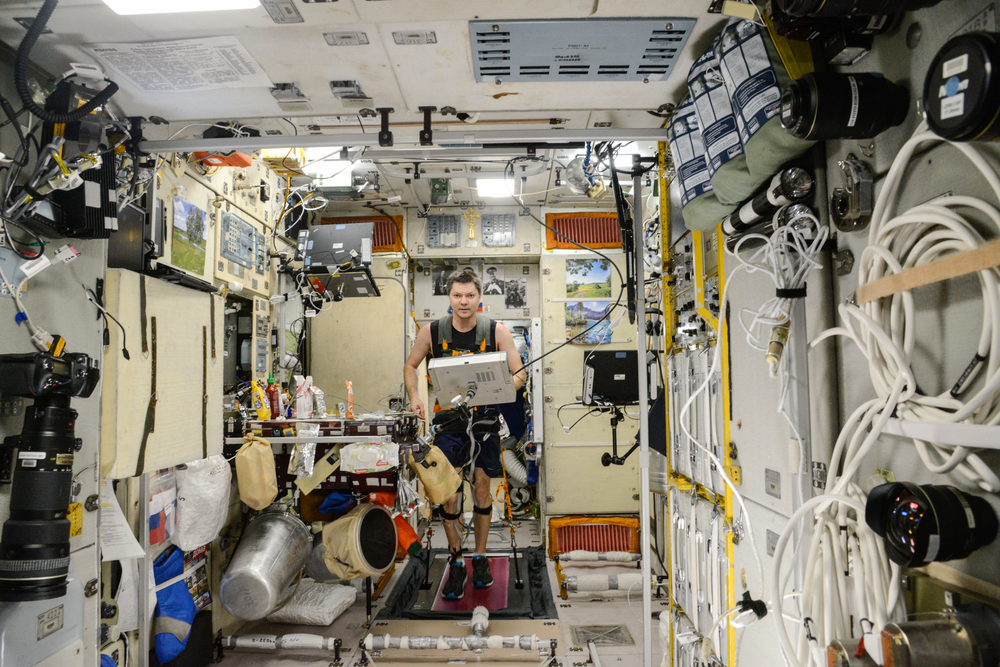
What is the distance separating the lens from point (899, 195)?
1.24m

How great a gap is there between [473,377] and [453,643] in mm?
1599

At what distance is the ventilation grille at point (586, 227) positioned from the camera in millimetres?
5758

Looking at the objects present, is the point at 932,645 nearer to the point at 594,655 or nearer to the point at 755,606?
the point at 755,606

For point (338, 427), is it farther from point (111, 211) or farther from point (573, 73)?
point (573, 73)

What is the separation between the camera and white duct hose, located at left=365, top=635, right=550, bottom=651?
3.20 metres

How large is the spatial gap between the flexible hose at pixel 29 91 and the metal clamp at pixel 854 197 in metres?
2.23

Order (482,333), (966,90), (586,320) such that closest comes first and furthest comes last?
(966,90), (482,333), (586,320)

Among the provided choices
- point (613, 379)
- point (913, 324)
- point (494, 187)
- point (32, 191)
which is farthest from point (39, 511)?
point (494, 187)

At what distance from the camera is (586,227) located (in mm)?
5816

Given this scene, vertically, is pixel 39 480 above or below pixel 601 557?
above

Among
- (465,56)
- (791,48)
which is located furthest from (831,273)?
(465,56)

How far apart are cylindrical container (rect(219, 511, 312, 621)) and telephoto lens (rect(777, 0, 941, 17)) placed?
3.58 m

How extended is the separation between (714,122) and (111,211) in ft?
7.52

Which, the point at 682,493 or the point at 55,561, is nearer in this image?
the point at 55,561
